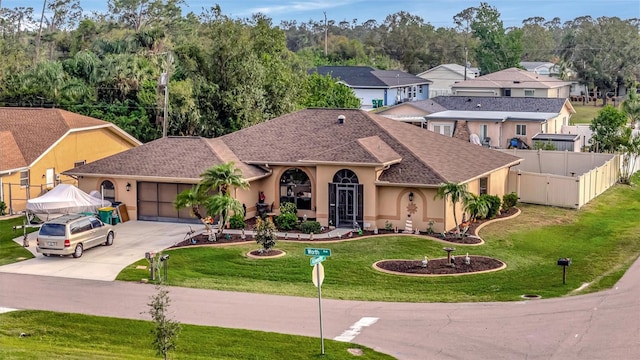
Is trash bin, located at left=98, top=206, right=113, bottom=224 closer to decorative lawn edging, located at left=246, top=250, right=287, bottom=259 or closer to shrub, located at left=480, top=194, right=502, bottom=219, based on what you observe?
decorative lawn edging, located at left=246, top=250, right=287, bottom=259

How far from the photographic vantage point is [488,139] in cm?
6291

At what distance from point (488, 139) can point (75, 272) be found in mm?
39511

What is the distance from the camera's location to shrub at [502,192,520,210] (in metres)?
40.9

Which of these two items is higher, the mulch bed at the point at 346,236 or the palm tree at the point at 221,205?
the palm tree at the point at 221,205

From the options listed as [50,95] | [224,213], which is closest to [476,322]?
[224,213]

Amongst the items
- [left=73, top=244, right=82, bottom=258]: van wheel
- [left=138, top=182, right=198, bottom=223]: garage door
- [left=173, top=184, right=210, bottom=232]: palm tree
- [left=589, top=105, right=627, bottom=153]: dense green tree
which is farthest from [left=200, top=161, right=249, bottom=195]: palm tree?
[left=589, top=105, right=627, bottom=153]: dense green tree

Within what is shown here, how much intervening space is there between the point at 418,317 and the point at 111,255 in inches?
523

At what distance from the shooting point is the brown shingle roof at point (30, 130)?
141 feet

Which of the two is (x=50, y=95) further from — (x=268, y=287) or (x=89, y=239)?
(x=268, y=287)

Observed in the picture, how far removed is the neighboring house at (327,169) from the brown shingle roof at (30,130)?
15.4 feet

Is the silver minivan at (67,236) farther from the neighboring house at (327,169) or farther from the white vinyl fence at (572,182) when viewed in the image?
the white vinyl fence at (572,182)

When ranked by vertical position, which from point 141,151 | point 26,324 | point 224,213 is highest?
point 141,151

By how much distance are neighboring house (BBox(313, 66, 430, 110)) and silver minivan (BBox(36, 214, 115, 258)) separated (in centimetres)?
6321

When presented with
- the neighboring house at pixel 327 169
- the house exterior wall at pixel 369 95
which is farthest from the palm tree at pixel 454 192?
the house exterior wall at pixel 369 95
